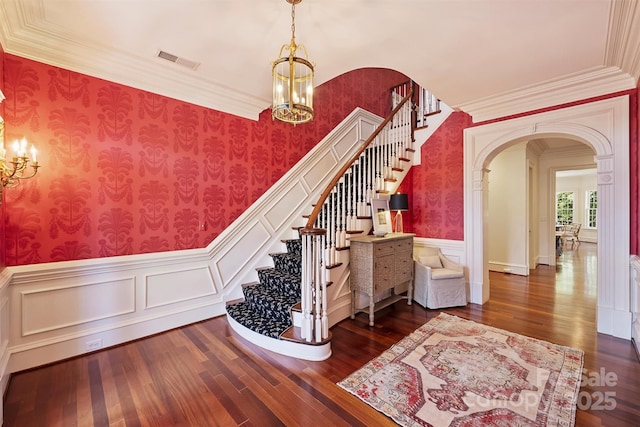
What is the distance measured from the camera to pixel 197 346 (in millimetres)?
2742

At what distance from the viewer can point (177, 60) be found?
9.39 feet

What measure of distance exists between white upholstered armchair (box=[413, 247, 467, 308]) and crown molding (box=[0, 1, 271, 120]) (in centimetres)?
336

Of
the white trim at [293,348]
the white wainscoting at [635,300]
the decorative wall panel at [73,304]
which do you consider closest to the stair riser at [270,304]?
the white trim at [293,348]

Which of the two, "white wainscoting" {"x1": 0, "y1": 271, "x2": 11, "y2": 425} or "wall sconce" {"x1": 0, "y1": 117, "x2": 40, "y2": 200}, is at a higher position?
"wall sconce" {"x1": 0, "y1": 117, "x2": 40, "y2": 200}

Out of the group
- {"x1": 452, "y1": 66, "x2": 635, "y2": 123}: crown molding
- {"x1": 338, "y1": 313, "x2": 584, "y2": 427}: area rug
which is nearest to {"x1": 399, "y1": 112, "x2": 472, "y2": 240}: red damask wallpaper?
{"x1": 452, "y1": 66, "x2": 635, "y2": 123}: crown molding

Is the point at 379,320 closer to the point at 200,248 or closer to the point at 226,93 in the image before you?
the point at 200,248

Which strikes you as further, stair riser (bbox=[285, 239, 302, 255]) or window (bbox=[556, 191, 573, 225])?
window (bbox=[556, 191, 573, 225])

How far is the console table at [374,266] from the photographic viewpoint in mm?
3203

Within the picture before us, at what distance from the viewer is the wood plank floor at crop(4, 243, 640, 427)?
1.82 meters

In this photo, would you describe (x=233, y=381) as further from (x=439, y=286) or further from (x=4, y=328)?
(x=439, y=286)

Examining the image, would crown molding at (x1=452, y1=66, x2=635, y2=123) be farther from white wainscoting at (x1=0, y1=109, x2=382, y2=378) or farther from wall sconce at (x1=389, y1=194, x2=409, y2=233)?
white wainscoting at (x1=0, y1=109, x2=382, y2=378)

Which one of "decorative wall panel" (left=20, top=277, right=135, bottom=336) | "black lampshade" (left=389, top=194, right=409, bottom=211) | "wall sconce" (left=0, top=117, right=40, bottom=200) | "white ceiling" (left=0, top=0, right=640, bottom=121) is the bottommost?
"decorative wall panel" (left=20, top=277, right=135, bottom=336)

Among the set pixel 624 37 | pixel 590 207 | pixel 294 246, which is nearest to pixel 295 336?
pixel 294 246

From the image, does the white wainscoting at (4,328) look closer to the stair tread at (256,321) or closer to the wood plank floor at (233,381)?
the wood plank floor at (233,381)
